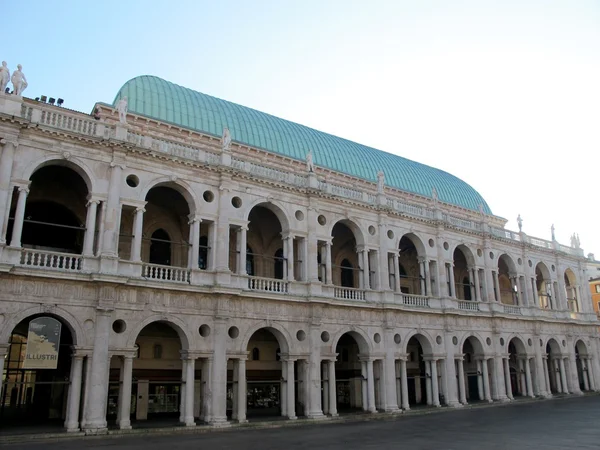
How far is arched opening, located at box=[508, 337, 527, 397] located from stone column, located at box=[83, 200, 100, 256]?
32184 millimetres

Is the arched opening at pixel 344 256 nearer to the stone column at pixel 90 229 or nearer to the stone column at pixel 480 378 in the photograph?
the stone column at pixel 480 378

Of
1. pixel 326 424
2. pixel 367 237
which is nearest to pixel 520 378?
pixel 367 237

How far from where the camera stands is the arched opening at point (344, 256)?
36219mm

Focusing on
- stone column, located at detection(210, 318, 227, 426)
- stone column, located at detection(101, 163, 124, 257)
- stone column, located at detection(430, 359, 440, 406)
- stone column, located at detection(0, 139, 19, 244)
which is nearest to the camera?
stone column, located at detection(0, 139, 19, 244)

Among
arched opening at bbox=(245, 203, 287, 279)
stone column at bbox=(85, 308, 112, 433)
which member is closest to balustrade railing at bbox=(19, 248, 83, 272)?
stone column at bbox=(85, 308, 112, 433)

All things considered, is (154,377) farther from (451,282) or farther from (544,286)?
(544,286)

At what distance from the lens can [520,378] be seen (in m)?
42.5

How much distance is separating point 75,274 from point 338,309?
1429cm

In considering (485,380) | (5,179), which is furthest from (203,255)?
(485,380)

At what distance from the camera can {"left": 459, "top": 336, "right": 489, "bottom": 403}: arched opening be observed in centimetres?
3803

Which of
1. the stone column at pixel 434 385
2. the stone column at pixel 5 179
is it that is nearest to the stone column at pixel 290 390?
the stone column at pixel 434 385

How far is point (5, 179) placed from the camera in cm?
2166

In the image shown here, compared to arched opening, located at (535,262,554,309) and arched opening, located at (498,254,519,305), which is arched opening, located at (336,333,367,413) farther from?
arched opening, located at (535,262,554,309)

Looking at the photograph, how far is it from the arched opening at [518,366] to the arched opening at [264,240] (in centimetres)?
2083
